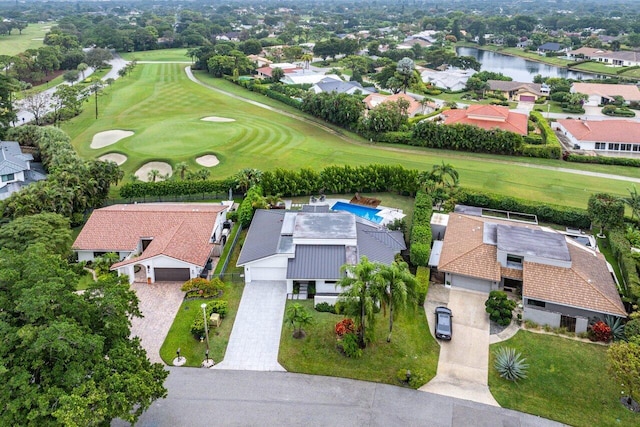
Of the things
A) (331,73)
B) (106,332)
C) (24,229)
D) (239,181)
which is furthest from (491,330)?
(331,73)

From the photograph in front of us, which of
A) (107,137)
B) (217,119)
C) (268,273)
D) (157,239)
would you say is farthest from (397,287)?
Result: (217,119)

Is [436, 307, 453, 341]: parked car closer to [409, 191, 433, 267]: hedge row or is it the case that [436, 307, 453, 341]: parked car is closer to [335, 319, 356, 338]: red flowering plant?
[409, 191, 433, 267]: hedge row

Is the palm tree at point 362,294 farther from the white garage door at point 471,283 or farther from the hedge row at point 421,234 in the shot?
the white garage door at point 471,283

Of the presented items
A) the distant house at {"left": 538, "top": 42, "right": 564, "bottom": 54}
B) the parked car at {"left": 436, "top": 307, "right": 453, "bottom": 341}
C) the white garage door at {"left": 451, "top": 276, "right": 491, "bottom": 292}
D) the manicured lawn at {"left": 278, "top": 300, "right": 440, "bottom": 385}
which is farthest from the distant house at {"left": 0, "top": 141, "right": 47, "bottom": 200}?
the distant house at {"left": 538, "top": 42, "right": 564, "bottom": 54}

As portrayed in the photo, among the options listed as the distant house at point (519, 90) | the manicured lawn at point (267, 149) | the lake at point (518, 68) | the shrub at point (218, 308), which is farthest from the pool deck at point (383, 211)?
the lake at point (518, 68)

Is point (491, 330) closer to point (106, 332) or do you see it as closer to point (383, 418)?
point (383, 418)

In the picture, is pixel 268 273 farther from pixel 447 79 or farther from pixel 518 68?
pixel 518 68
